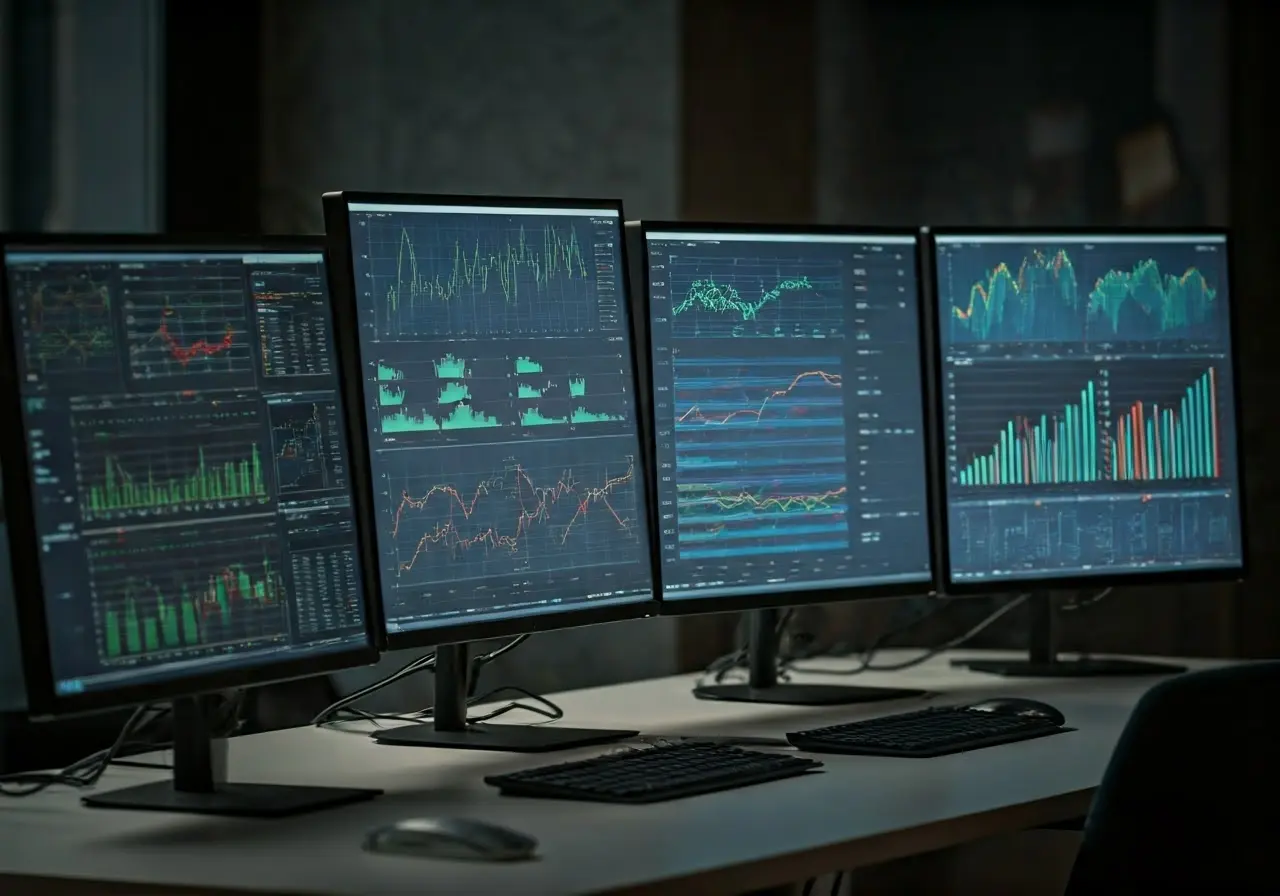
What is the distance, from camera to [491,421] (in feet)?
6.96

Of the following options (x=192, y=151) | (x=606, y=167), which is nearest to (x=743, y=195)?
(x=606, y=167)

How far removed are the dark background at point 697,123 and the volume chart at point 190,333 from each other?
1.84 meters

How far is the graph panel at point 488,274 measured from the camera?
2.04 meters

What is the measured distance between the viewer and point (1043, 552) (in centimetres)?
278

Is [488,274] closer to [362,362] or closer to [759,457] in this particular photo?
[362,362]

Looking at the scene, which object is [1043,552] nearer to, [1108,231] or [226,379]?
[1108,231]

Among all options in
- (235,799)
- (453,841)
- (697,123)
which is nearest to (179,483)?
(235,799)

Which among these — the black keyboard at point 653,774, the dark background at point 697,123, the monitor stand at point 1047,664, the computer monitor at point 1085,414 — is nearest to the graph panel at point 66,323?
the black keyboard at point 653,774

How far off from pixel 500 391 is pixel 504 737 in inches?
15.6

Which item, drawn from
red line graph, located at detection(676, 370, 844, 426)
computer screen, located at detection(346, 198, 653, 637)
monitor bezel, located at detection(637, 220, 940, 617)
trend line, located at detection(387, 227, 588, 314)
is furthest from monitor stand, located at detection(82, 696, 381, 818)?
red line graph, located at detection(676, 370, 844, 426)

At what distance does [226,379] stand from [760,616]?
1028 mm

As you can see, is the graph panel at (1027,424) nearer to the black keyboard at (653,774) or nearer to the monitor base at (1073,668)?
the monitor base at (1073,668)

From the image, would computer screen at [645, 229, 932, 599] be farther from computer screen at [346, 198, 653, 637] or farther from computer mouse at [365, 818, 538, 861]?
computer mouse at [365, 818, 538, 861]

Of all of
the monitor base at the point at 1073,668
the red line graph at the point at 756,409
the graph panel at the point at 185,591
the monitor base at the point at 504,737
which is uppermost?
the red line graph at the point at 756,409
